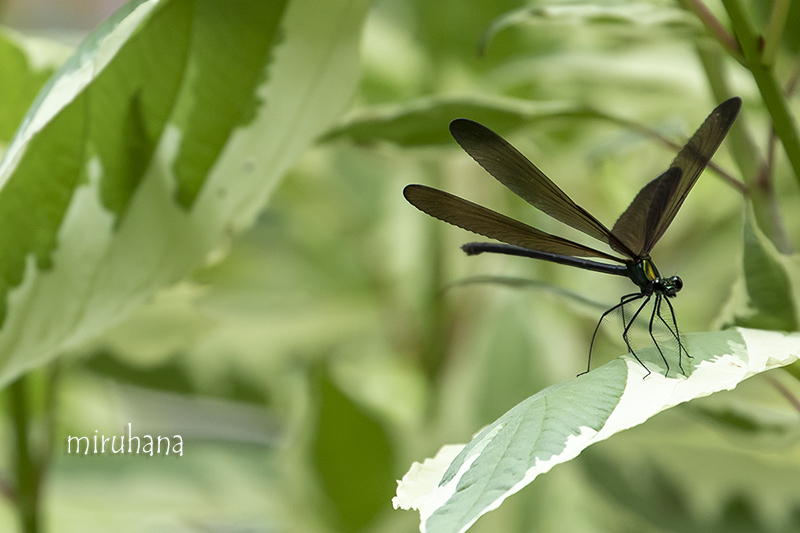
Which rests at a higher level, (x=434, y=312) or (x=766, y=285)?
(x=766, y=285)

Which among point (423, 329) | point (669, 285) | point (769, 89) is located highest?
point (769, 89)

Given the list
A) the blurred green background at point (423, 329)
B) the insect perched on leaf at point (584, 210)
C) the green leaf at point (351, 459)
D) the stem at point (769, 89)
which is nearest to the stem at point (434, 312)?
the blurred green background at point (423, 329)

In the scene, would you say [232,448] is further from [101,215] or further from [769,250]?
[769,250]

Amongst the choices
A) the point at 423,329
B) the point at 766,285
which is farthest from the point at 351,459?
the point at 766,285

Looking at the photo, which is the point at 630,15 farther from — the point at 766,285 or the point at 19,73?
the point at 19,73

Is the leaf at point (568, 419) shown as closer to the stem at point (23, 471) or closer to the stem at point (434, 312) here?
the stem at point (23, 471)

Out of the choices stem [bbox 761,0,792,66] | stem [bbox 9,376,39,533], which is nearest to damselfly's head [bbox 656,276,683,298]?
stem [bbox 761,0,792,66]

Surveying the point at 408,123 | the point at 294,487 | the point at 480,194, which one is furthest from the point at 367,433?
the point at 480,194
